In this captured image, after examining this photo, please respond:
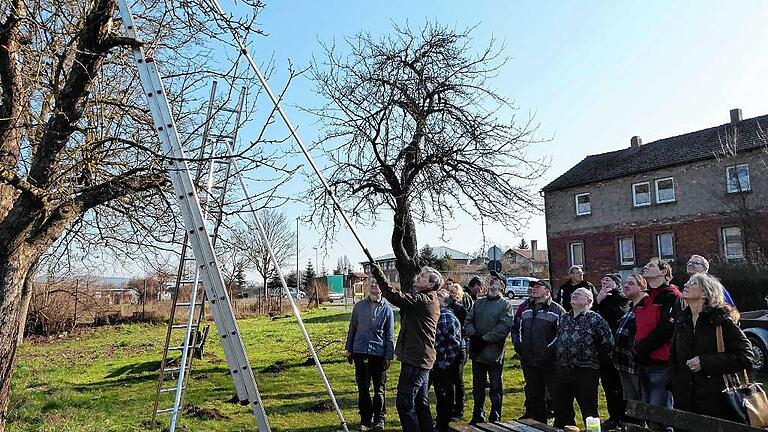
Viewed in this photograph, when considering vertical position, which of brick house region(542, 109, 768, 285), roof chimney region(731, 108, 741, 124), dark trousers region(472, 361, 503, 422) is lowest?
dark trousers region(472, 361, 503, 422)

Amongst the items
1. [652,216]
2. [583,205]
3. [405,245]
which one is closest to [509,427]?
[405,245]

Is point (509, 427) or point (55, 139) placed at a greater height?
point (55, 139)

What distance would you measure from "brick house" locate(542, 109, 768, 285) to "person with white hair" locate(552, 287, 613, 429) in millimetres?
19702

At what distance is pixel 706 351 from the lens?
5.02 meters

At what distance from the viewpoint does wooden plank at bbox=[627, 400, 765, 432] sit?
363cm

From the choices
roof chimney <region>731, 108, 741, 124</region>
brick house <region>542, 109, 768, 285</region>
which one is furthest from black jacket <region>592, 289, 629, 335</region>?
roof chimney <region>731, 108, 741, 124</region>

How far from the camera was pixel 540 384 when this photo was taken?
729 centimetres

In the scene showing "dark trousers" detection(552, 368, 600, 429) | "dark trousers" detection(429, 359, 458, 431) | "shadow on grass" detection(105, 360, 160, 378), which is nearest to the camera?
"dark trousers" detection(552, 368, 600, 429)

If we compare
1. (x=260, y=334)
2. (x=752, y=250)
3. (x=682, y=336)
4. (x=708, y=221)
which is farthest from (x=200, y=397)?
→ (x=708, y=221)

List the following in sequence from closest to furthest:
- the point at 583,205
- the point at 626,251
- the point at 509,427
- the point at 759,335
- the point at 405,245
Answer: the point at 509,427, the point at 759,335, the point at 405,245, the point at 626,251, the point at 583,205

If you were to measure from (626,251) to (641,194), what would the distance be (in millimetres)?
2981

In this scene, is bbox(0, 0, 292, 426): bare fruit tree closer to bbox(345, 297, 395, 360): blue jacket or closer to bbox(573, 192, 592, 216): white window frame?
bbox(345, 297, 395, 360): blue jacket

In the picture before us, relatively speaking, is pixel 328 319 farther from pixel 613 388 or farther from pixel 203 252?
pixel 203 252

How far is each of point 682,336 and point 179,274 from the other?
4.86 meters
